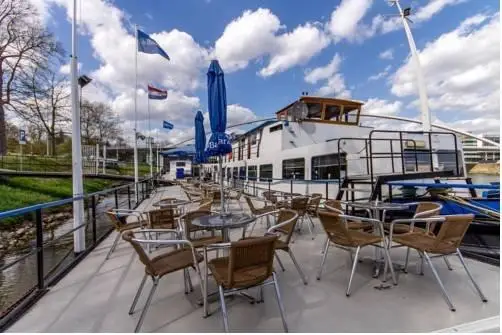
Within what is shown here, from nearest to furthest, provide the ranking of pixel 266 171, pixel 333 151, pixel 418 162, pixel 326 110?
pixel 333 151, pixel 418 162, pixel 326 110, pixel 266 171

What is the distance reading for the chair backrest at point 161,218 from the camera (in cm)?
411

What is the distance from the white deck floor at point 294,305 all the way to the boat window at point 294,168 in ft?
20.0

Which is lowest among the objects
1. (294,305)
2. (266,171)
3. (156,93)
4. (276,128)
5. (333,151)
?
(294,305)

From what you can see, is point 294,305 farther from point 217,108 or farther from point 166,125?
point 166,125

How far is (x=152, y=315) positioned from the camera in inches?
91.1

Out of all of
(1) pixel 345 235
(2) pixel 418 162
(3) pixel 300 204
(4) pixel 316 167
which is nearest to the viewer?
(1) pixel 345 235

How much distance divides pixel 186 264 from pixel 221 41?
809 centimetres

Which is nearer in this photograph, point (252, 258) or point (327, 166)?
point (252, 258)

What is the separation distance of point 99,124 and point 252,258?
41.6m

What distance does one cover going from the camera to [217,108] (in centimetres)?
312

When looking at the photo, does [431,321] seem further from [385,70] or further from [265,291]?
[385,70]

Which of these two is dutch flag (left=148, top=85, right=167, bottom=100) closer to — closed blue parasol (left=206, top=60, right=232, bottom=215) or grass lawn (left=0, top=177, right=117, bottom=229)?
grass lawn (left=0, top=177, right=117, bottom=229)

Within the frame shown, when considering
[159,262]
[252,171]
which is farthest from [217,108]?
[252,171]

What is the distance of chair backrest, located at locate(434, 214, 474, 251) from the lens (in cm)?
241
